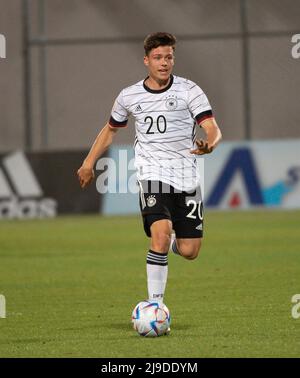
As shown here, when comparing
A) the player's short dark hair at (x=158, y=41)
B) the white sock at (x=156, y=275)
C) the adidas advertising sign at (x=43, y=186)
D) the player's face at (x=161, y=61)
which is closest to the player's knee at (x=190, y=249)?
the white sock at (x=156, y=275)

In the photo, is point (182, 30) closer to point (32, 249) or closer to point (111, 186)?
point (111, 186)

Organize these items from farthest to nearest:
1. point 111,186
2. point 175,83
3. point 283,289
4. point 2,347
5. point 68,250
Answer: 1. point 111,186
2. point 68,250
3. point 283,289
4. point 175,83
5. point 2,347

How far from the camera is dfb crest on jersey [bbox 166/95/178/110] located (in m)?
9.45

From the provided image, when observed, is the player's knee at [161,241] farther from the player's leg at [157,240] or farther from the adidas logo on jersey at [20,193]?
the adidas logo on jersey at [20,193]

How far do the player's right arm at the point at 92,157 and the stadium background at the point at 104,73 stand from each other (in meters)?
13.9

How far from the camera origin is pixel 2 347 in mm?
8414

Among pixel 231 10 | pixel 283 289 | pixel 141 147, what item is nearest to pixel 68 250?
pixel 283 289

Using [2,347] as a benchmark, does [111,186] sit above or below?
above

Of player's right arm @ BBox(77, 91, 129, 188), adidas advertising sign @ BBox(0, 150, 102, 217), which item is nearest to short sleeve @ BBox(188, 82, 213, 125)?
player's right arm @ BBox(77, 91, 129, 188)

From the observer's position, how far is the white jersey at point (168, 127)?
9.47 meters

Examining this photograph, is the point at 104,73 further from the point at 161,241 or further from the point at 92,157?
the point at 161,241

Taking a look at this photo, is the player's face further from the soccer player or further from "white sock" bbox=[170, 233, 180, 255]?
"white sock" bbox=[170, 233, 180, 255]

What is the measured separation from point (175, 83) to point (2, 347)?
2.57 m
